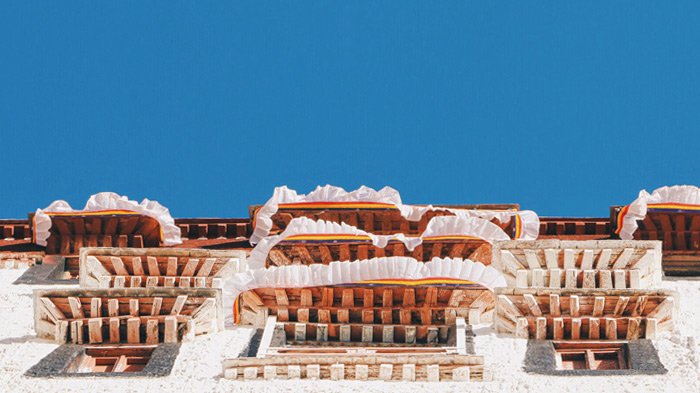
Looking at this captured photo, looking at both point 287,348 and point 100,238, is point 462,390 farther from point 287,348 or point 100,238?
point 100,238

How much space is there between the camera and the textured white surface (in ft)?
71.8

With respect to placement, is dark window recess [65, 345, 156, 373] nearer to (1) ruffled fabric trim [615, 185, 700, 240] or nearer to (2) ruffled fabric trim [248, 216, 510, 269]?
(2) ruffled fabric trim [248, 216, 510, 269]

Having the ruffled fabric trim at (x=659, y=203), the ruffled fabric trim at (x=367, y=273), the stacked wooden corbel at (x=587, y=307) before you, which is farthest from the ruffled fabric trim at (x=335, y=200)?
the ruffled fabric trim at (x=367, y=273)

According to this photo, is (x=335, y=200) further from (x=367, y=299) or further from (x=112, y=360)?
(x=112, y=360)

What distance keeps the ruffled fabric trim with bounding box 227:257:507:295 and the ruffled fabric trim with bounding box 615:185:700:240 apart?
3935 millimetres

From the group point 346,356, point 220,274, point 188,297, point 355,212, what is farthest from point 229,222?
point 346,356

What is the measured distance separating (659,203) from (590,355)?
5.18 m

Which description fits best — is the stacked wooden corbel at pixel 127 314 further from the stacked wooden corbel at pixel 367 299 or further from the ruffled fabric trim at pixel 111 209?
the ruffled fabric trim at pixel 111 209

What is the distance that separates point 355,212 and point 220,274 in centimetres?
298

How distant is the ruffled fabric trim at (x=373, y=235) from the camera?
2606 centimetres

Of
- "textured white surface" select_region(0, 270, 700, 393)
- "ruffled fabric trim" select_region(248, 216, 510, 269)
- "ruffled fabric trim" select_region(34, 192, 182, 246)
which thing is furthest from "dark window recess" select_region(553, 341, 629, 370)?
"ruffled fabric trim" select_region(34, 192, 182, 246)

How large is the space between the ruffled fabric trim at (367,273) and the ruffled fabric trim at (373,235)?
1.53 meters

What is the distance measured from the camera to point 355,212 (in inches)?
1113

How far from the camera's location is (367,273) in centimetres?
2427
